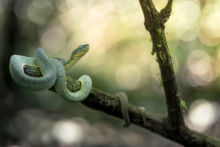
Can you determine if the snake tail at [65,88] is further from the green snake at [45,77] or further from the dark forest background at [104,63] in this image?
the dark forest background at [104,63]

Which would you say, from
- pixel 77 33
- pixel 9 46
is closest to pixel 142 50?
pixel 77 33

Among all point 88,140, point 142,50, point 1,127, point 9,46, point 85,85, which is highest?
point 85,85

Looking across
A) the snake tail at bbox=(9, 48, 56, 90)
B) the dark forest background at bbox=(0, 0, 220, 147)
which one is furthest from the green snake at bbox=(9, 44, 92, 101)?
the dark forest background at bbox=(0, 0, 220, 147)

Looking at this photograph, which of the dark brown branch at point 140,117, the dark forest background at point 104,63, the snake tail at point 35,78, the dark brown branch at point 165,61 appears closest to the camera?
the dark brown branch at point 165,61

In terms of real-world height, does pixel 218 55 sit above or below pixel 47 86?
below

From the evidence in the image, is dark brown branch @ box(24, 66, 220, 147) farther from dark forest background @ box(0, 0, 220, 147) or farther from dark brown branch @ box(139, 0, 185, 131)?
dark forest background @ box(0, 0, 220, 147)

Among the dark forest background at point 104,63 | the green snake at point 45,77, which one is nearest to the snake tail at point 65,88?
the green snake at point 45,77

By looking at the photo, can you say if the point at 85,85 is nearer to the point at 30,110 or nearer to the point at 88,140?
the point at 88,140

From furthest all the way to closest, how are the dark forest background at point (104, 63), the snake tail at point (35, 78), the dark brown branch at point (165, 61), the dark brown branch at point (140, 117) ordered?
the dark forest background at point (104, 63) < the dark brown branch at point (140, 117) < the snake tail at point (35, 78) < the dark brown branch at point (165, 61)
